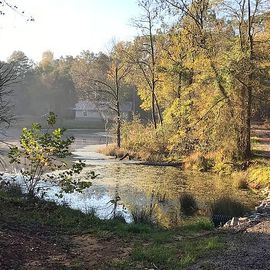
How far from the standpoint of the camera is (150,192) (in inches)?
645

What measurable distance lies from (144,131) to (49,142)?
892 inches

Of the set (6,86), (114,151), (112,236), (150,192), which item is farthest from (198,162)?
(112,236)

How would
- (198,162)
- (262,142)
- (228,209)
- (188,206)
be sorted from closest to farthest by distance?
(228,209), (188,206), (198,162), (262,142)

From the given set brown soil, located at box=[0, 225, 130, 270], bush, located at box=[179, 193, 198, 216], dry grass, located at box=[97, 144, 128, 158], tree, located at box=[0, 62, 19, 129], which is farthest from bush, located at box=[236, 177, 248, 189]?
dry grass, located at box=[97, 144, 128, 158]

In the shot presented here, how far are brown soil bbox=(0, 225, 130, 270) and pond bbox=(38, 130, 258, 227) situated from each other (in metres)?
3.73

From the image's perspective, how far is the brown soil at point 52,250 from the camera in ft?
19.1

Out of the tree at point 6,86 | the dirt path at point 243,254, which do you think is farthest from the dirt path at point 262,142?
the tree at point 6,86

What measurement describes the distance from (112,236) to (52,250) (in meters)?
1.79

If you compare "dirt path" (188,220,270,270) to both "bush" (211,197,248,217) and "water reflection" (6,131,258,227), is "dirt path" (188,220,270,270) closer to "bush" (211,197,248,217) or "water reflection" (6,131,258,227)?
"water reflection" (6,131,258,227)

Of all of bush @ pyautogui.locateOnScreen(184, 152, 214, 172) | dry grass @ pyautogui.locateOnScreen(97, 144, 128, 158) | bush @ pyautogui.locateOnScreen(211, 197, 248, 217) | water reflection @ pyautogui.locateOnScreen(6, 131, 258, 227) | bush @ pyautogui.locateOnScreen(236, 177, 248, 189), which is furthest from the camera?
dry grass @ pyautogui.locateOnScreen(97, 144, 128, 158)

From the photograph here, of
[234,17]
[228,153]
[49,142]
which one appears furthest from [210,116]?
[49,142]

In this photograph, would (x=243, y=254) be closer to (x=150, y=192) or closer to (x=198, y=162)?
(x=150, y=192)

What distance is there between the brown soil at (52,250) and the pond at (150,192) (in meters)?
3.73

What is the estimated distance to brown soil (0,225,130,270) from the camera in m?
5.81
